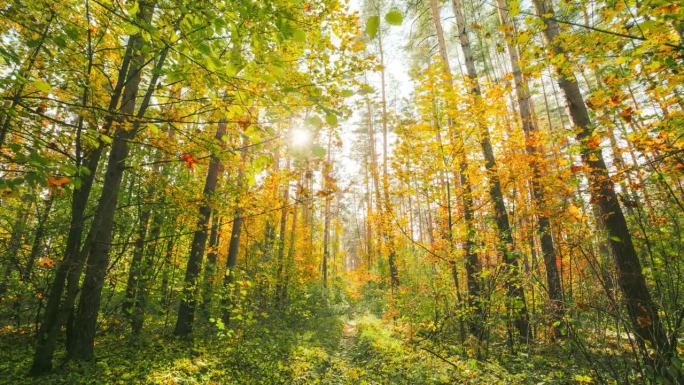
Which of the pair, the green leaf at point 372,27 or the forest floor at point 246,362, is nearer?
the green leaf at point 372,27

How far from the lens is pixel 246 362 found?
19.7 feet

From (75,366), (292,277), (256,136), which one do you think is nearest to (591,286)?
(256,136)

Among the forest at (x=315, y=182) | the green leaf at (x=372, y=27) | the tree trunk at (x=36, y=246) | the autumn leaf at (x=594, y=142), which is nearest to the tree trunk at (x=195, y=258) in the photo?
the forest at (x=315, y=182)

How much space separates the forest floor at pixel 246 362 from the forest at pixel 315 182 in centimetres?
6

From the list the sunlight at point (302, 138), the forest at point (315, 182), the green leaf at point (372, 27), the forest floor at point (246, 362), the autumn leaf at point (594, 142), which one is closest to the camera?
the green leaf at point (372, 27)

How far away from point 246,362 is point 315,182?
3858mm

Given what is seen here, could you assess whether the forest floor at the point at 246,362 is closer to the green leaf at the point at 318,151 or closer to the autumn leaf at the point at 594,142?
the autumn leaf at the point at 594,142

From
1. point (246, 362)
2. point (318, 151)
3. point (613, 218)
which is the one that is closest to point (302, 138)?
point (318, 151)

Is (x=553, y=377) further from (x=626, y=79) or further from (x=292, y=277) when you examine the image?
(x=292, y=277)

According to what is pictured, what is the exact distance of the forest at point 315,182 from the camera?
249 cm

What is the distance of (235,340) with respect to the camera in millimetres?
6562

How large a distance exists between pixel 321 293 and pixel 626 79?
14107mm

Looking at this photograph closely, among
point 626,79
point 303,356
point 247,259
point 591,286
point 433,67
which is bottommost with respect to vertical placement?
point 303,356

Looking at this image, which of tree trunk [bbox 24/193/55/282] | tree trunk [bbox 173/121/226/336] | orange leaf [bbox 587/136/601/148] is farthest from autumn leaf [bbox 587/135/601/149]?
tree trunk [bbox 24/193/55/282]
